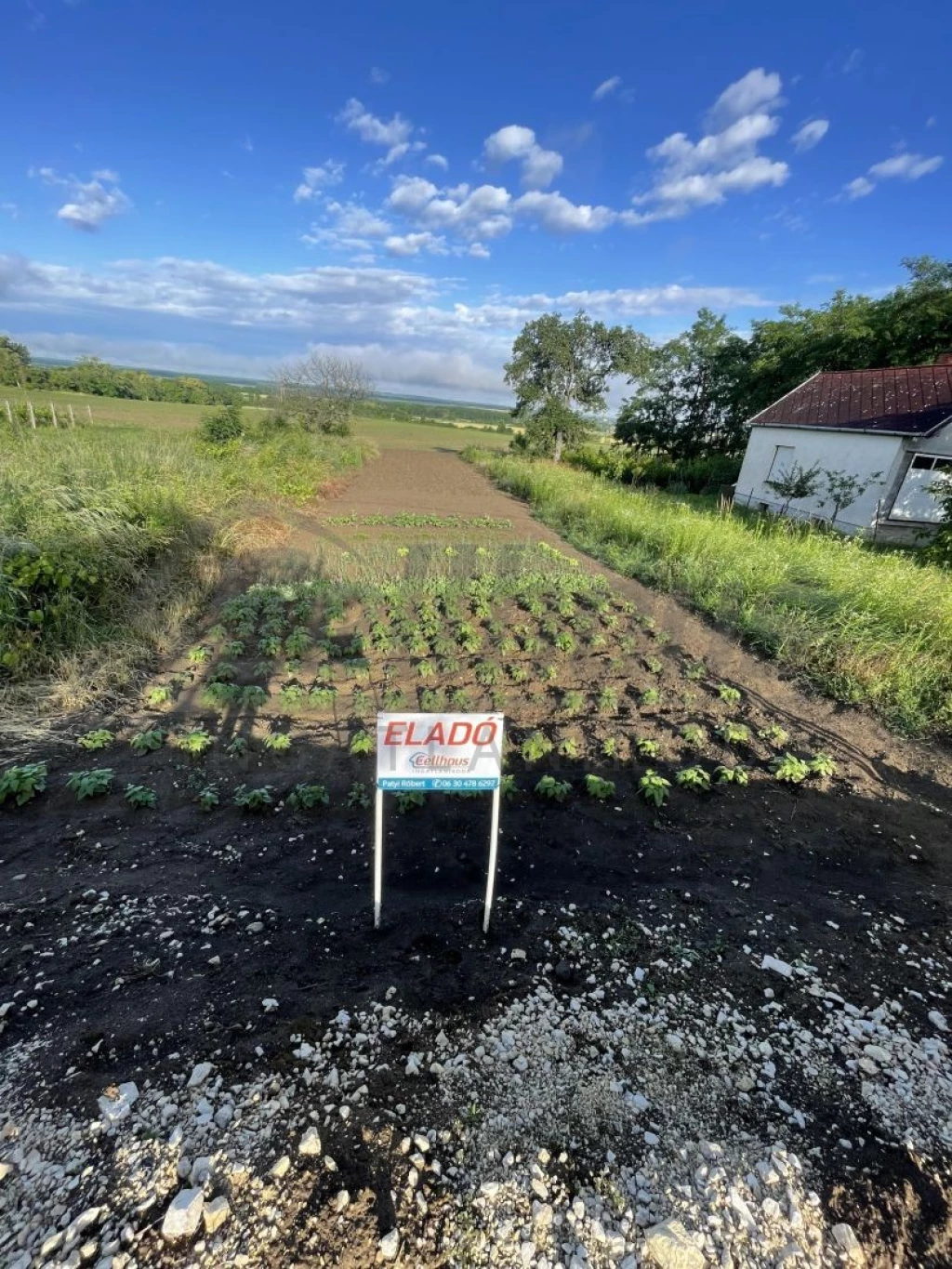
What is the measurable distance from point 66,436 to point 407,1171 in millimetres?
14897

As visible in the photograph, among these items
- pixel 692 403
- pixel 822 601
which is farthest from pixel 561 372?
pixel 822 601

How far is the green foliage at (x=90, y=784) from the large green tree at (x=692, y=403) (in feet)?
98.9

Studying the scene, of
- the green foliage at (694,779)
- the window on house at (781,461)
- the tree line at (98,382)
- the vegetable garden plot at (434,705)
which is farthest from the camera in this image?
the tree line at (98,382)

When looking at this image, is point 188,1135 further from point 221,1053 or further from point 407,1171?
point 407,1171

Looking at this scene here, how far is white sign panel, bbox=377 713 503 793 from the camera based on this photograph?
2438mm

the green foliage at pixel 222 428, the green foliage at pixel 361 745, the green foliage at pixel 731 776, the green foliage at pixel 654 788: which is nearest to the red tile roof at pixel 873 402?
the green foliage at pixel 731 776

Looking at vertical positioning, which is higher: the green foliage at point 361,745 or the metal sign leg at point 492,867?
the metal sign leg at point 492,867

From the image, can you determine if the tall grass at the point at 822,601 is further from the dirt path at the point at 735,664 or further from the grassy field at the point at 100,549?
the grassy field at the point at 100,549

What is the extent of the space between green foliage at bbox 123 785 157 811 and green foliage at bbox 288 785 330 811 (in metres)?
0.92

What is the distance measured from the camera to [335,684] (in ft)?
18.1

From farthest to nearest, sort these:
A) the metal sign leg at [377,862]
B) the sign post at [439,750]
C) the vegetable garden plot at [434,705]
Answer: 1. the vegetable garden plot at [434,705]
2. the metal sign leg at [377,862]
3. the sign post at [439,750]

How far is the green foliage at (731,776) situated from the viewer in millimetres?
4293

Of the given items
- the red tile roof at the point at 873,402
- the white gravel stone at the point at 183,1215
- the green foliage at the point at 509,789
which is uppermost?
the red tile roof at the point at 873,402

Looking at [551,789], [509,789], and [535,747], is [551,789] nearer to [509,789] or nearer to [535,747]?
[509,789]
